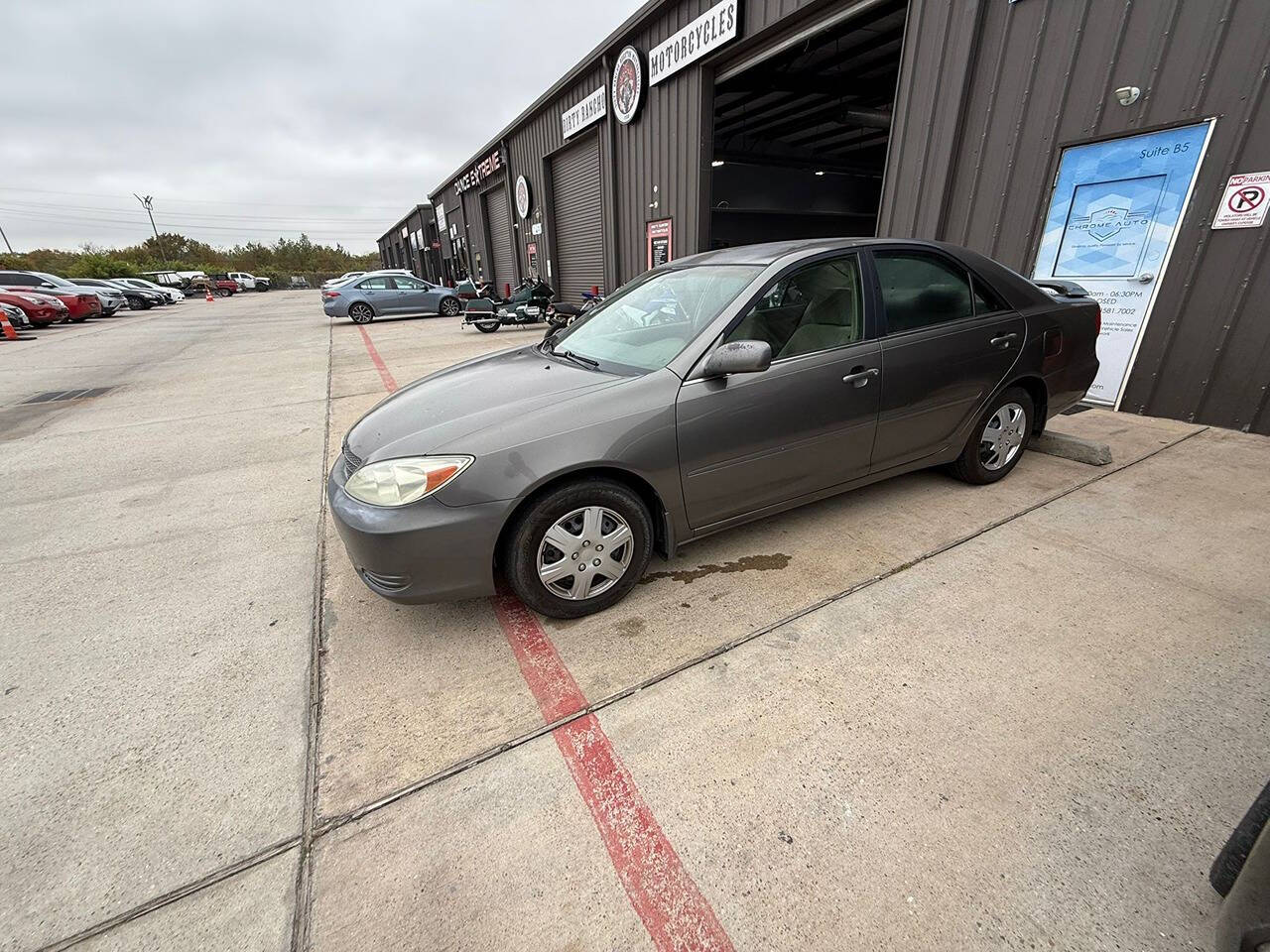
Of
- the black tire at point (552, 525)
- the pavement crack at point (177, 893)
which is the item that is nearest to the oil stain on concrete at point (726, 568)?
the black tire at point (552, 525)

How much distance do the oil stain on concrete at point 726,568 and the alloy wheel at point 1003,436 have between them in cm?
167

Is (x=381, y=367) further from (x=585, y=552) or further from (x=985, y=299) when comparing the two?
(x=985, y=299)

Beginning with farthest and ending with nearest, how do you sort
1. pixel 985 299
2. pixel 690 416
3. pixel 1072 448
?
pixel 1072 448 < pixel 985 299 < pixel 690 416

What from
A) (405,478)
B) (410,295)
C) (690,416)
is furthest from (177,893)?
(410,295)

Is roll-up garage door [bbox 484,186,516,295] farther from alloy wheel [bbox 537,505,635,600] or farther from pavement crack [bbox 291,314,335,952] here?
alloy wheel [bbox 537,505,635,600]

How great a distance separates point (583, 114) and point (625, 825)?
46.0ft

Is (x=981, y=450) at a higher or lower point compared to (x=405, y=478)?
lower

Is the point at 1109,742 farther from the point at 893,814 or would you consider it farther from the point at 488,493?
the point at 488,493

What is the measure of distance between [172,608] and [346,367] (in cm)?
700

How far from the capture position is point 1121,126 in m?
4.63

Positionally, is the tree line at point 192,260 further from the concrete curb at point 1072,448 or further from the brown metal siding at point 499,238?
the concrete curb at point 1072,448

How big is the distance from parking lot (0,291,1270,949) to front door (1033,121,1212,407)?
2.24 metres

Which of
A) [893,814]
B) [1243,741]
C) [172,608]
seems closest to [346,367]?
[172,608]

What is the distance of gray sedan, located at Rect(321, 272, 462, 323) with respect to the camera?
15.8m
